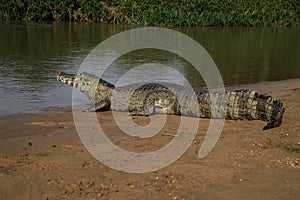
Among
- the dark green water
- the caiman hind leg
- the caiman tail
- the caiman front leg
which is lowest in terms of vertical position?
the dark green water

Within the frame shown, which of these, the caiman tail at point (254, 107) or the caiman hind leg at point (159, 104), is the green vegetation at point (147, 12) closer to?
the caiman hind leg at point (159, 104)

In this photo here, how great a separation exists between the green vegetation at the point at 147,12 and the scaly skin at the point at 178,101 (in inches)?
1050

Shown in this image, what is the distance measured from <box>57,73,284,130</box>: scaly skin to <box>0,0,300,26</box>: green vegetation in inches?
1050

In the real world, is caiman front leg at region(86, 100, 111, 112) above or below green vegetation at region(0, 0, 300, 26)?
below

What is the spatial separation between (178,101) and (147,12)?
98.0ft

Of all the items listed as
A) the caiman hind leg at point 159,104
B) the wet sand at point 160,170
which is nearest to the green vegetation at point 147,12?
the caiman hind leg at point 159,104

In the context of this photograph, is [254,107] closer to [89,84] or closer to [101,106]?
[101,106]

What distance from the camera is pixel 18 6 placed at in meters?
33.1

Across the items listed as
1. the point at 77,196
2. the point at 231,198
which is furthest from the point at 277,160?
the point at 77,196

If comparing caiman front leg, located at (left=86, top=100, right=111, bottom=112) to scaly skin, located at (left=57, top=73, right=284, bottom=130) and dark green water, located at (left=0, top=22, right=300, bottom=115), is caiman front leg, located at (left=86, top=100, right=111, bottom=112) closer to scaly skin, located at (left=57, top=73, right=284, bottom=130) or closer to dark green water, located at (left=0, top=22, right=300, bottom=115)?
scaly skin, located at (left=57, top=73, right=284, bottom=130)

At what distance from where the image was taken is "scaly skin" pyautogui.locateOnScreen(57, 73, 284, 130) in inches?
219

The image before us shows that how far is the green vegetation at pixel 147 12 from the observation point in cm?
3375

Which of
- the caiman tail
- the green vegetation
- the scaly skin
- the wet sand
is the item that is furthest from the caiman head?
the green vegetation

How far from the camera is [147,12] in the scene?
35312 mm
